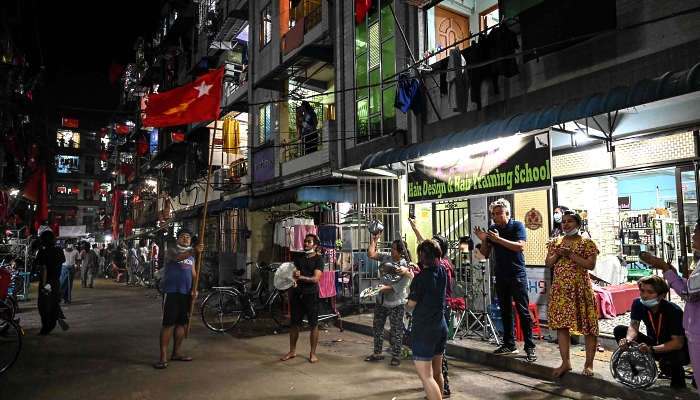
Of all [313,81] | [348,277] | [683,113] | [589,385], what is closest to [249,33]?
[313,81]

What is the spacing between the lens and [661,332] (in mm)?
5238

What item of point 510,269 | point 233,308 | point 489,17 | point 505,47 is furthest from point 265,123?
point 510,269

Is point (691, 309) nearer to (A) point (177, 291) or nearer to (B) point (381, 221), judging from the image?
(A) point (177, 291)

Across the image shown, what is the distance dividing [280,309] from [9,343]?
5751 mm

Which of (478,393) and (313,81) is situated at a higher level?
(313,81)

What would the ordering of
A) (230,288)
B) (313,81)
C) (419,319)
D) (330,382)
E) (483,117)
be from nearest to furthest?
(419,319) < (330,382) < (483,117) < (230,288) < (313,81)

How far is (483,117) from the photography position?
9328 mm

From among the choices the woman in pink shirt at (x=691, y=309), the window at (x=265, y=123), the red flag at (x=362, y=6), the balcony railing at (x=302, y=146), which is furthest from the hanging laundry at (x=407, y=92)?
the window at (x=265, y=123)

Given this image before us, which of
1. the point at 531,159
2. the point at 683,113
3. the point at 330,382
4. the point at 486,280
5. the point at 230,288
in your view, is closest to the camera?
the point at 330,382

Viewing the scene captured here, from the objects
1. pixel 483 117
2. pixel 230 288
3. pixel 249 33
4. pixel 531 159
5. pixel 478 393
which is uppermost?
pixel 249 33

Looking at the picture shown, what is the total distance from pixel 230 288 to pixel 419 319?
6.83m

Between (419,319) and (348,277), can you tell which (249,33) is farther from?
(419,319)

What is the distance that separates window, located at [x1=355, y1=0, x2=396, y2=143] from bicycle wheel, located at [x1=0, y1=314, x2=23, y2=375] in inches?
343

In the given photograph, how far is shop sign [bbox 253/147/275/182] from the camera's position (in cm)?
1777
